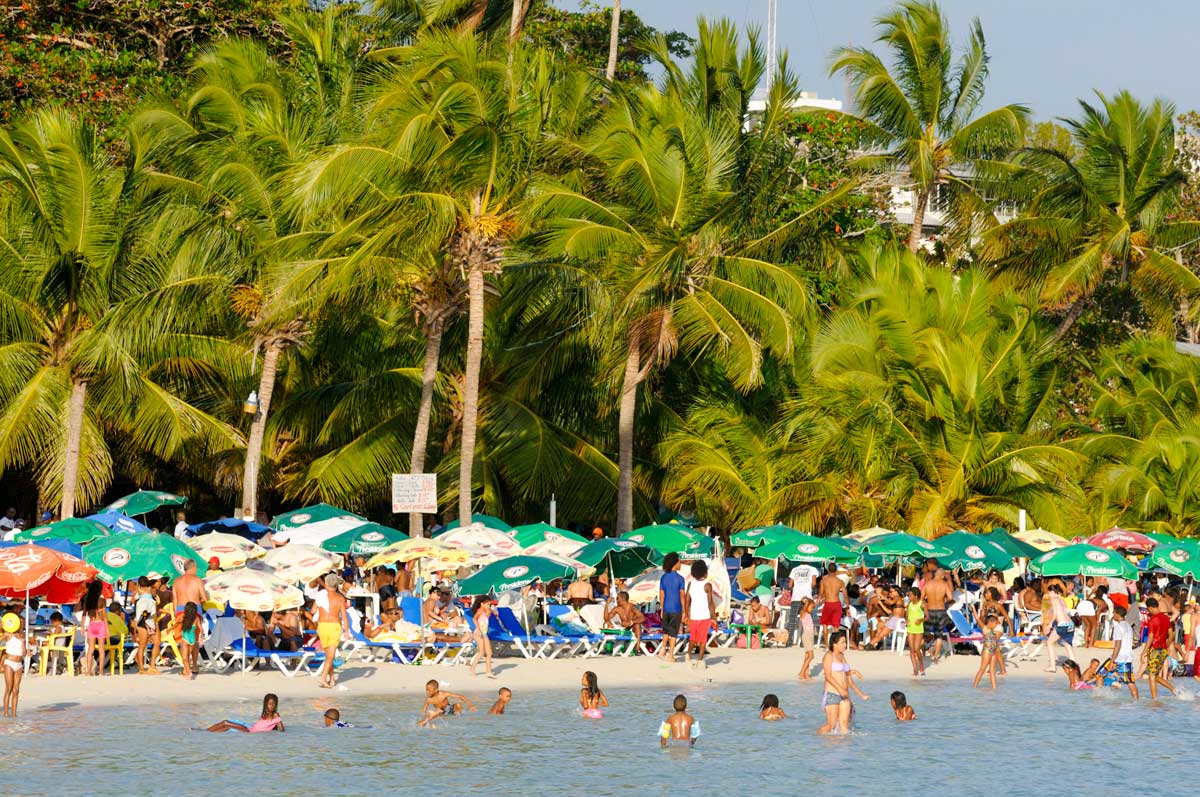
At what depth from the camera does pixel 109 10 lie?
125ft

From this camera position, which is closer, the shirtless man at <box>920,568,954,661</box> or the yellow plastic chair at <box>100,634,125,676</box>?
the yellow plastic chair at <box>100,634,125,676</box>

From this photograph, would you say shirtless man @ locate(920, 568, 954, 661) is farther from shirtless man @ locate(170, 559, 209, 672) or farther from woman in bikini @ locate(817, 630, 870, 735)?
shirtless man @ locate(170, 559, 209, 672)

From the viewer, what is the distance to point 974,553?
982 inches

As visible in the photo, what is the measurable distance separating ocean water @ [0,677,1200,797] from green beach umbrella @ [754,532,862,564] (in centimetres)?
414

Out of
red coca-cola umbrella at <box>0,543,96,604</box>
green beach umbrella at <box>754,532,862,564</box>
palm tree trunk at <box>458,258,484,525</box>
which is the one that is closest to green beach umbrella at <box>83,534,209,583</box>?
red coca-cola umbrella at <box>0,543,96,604</box>

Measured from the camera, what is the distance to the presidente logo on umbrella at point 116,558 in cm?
1977

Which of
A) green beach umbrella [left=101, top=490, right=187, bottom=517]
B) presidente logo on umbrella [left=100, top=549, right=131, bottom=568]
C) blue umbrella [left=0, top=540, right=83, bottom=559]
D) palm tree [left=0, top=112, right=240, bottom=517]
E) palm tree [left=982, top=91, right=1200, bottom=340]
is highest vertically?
palm tree [left=982, top=91, right=1200, bottom=340]

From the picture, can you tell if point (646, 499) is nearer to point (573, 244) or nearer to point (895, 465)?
point (895, 465)

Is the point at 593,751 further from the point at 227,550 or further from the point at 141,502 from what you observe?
the point at 141,502

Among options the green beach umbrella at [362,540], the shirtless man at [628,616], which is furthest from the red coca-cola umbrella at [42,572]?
the shirtless man at [628,616]

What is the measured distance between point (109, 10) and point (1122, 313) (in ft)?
84.8

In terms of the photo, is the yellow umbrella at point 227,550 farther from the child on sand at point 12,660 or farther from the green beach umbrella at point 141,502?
the green beach umbrella at point 141,502

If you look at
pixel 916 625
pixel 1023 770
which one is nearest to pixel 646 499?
pixel 916 625

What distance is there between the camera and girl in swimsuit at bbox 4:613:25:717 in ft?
55.0
